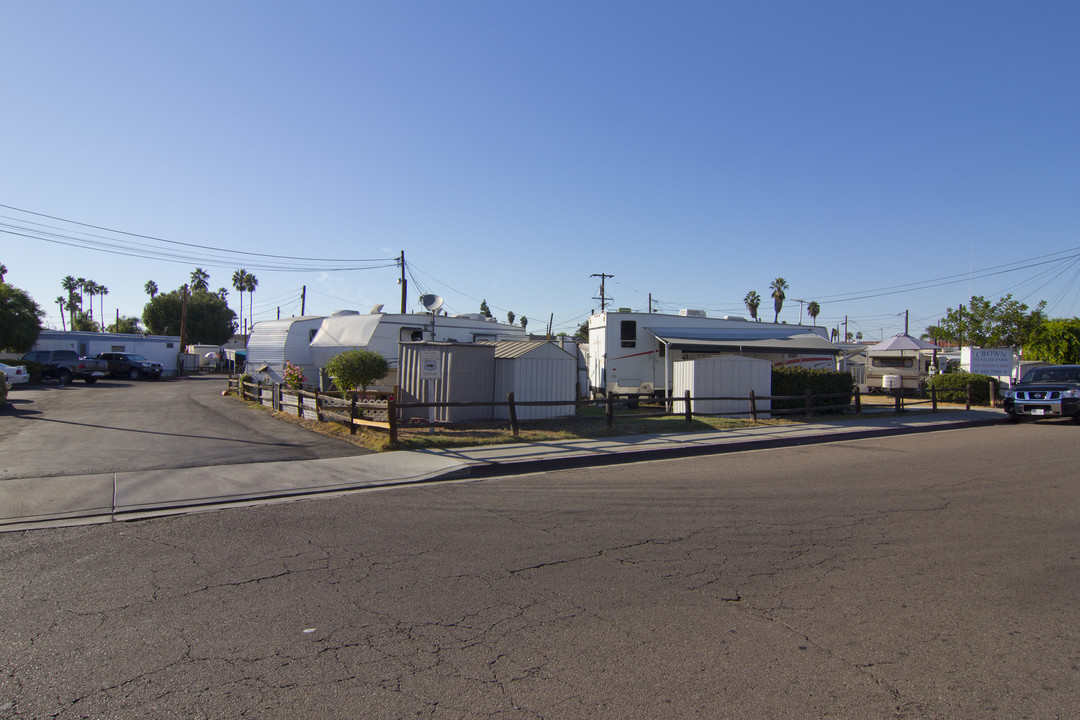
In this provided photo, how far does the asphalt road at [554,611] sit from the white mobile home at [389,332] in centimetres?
1187

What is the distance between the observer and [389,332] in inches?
800

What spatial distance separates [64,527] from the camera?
6.84m

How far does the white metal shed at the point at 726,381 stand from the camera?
18.2 m

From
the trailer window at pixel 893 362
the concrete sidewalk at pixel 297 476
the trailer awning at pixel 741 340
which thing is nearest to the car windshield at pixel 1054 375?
the trailer awning at pixel 741 340

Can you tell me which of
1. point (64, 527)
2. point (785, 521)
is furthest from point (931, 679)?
point (64, 527)

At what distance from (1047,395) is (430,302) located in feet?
57.9

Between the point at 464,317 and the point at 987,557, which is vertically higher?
the point at 464,317

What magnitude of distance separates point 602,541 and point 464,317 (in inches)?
695

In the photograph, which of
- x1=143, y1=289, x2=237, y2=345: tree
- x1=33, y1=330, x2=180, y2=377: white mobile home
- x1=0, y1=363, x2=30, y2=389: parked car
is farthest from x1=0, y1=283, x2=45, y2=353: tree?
x1=143, y1=289, x2=237, y2=345: tree

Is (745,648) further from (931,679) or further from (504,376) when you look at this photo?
(504,376)

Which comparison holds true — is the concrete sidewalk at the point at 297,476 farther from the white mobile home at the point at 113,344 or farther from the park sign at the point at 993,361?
the white mobile home at the point at 113,344

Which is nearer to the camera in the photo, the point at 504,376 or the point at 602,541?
the point at 602,541

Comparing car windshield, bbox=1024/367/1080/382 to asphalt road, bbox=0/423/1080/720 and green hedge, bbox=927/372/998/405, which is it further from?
asphalt road, bbox=0/423/1080/720

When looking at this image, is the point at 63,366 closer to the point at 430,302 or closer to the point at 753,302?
the point at 430,302
